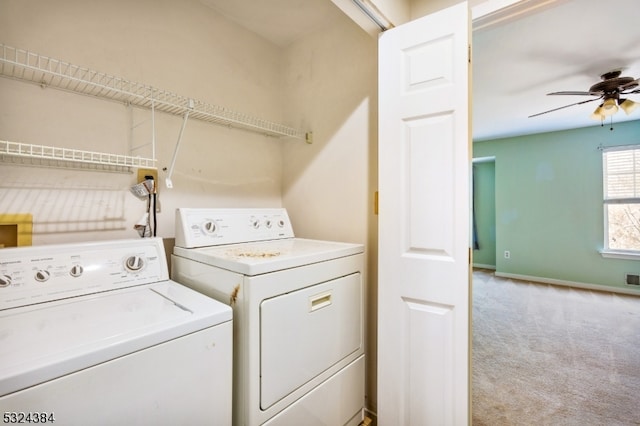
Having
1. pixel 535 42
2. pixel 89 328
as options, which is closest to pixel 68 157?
pixel 89 328

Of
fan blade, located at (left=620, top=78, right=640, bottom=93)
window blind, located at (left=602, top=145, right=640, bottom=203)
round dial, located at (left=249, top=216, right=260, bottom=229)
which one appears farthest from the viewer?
window blind, located at (left=602, top=145, right=640, bottom=203)

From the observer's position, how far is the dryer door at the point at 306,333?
1.07 m

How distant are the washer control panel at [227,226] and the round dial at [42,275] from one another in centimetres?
49

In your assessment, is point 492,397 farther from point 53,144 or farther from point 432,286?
point 53,144

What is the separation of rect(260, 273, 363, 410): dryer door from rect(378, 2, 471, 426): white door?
6.1 inches

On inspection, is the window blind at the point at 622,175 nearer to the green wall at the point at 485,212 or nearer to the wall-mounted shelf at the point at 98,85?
the green wall at the point at 485,212

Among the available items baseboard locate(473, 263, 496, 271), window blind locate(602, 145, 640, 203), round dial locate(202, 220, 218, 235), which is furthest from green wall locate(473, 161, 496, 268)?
round dial locate(202, 220, 218, 235)

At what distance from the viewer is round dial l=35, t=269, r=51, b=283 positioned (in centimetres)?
101

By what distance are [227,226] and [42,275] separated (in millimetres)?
753

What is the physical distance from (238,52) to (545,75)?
2916 millimetres

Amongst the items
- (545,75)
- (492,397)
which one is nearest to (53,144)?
(492,397)

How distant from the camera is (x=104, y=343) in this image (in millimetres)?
710

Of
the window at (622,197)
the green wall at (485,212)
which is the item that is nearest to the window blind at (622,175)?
the window at (622,197)

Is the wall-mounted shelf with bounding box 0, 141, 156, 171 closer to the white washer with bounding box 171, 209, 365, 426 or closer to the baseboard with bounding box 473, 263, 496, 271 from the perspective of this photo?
the white washer with bounding box 171, 209, 365, 426
